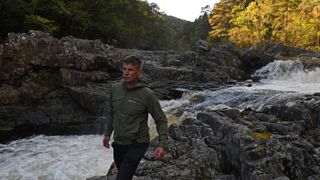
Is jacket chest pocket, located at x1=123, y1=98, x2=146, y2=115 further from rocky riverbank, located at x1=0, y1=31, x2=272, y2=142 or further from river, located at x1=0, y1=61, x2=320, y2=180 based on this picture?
rocky riverbank, located at x1=0, y1=31, x2=272, y2=142

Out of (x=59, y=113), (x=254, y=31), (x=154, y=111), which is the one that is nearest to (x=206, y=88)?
(x=59, y=113)

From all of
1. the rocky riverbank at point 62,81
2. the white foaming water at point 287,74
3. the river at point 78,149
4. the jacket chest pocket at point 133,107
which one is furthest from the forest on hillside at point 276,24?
the jacket chest pocket at point 133,107

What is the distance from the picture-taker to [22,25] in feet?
73.2

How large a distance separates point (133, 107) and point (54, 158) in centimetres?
872

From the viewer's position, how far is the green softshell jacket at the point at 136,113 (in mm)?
4457

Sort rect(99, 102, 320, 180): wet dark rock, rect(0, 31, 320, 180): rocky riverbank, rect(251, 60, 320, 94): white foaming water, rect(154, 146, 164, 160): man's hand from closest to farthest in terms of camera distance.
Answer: rect(154, 146, 164, 160): man's hand, rect(99, 102, 320, 180): wet dark rock, rect(0, 31, 320, 180): rocky riverbank, rect(251, 60, 320, 94): white foaming water

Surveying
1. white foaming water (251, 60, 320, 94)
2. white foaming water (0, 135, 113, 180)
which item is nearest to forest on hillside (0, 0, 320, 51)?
white foaming water (0, 135, 113, 180)

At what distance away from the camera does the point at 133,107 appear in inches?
175

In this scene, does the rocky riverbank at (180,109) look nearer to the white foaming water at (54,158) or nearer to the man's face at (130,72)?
the white foaming water at (54,158)

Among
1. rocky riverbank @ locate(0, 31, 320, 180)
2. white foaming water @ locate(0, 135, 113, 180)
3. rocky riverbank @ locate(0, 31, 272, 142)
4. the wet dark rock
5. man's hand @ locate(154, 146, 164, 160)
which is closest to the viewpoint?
man's hand @ locate(154, 146, 164, 160)

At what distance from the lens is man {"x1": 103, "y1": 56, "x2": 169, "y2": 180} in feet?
14.6

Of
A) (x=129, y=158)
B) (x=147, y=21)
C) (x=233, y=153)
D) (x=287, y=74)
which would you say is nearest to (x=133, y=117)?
(x=129, y=158)

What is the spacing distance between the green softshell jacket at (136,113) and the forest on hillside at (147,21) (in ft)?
62.8

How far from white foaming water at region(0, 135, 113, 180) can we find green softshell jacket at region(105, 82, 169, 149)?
20.8ft
